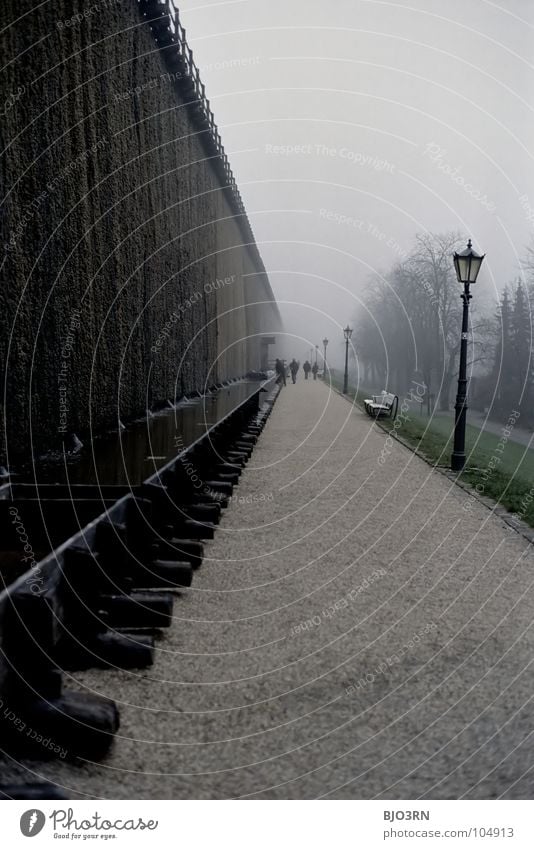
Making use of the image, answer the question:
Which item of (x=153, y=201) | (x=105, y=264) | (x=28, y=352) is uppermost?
(x=153, y=201)

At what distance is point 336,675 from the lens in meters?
4.41

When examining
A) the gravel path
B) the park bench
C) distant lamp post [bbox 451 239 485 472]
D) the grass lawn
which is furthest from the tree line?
the gravel path

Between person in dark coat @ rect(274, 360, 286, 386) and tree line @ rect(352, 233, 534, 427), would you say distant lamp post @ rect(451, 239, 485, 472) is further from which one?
person in dark coat @ rect(274, 360, 286, 386)

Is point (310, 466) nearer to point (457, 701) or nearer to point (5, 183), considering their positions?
point (5, 183)

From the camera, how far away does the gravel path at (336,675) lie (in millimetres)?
3324

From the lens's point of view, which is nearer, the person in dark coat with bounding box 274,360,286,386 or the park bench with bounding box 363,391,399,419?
the park bench with bounding box 363,391,399,419

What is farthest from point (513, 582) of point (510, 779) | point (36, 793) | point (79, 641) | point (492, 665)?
point (36, 793)

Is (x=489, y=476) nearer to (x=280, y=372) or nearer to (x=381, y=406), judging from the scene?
(x=381, y=406)

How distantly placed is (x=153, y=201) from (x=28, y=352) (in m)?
8.12

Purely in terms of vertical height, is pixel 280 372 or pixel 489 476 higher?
pixel 489 476

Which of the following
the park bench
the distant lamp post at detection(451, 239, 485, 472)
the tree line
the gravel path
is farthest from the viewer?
the tree line

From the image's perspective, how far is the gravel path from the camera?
10.9 feet

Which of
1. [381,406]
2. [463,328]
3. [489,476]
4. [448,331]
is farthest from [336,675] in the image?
[448,331]

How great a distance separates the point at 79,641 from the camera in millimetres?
4324
